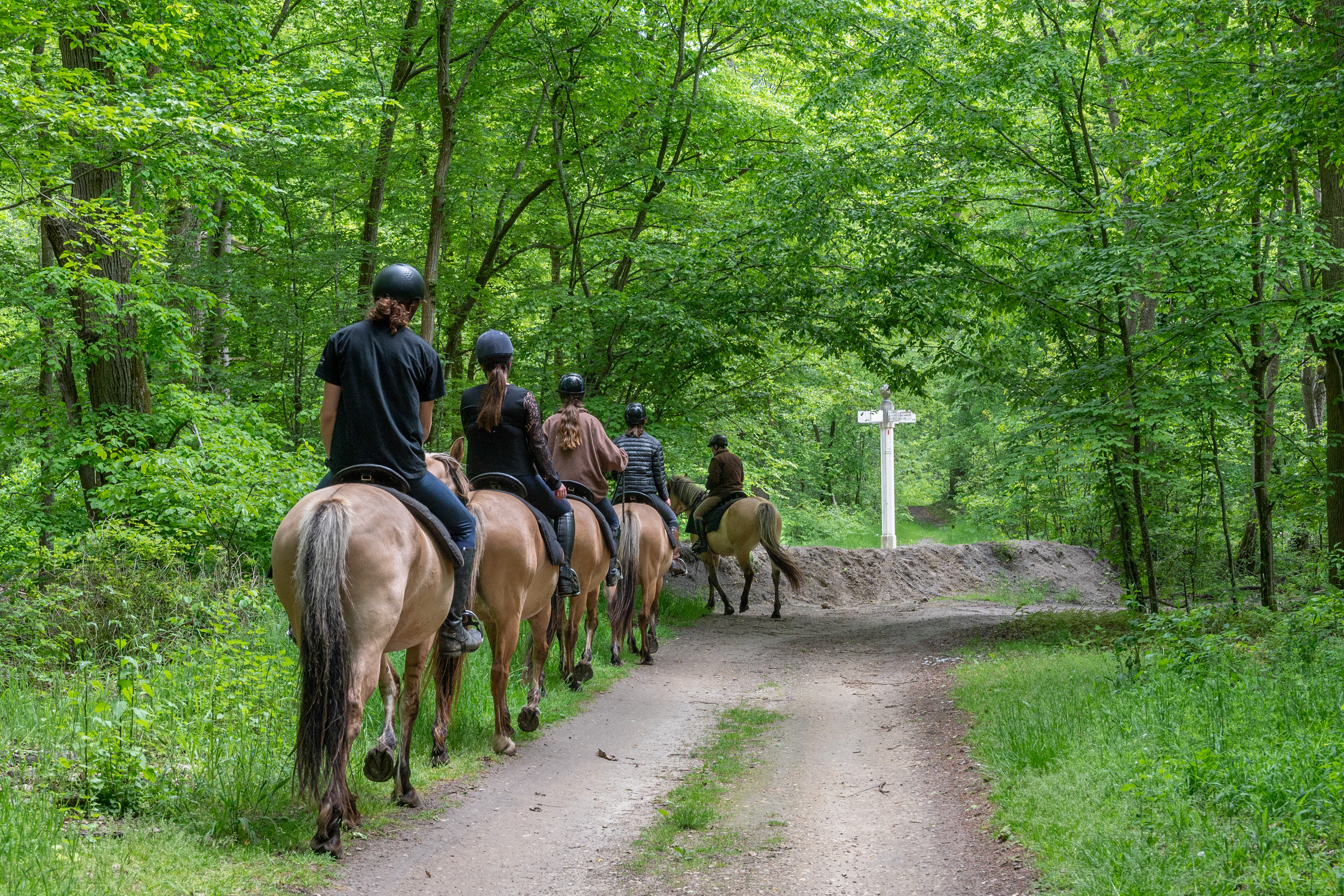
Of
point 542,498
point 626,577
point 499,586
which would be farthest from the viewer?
point 626,577

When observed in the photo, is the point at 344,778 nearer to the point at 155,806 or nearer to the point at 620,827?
the point at 155,806

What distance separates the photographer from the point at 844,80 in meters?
13.8

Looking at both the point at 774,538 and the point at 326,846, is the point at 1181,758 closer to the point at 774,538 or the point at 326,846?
the point at 326,846

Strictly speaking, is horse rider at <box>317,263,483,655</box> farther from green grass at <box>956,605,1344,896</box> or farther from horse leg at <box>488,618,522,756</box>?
green grass at <box>956,605,1344,896</box>

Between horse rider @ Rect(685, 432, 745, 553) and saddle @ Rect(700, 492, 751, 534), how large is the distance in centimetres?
2

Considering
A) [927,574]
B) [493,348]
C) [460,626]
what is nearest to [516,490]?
[493,348]

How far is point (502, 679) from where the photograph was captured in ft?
23.0

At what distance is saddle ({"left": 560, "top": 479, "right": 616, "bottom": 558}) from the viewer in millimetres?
9078

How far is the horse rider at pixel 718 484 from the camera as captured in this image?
16.4 m

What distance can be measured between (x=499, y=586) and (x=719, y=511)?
9814mm

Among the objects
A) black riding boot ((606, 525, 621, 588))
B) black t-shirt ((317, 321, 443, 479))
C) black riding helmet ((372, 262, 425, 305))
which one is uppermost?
black riding helmet ((372, 262, 425, 305))

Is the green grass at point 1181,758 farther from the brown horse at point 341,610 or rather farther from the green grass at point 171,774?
the green grass at point 171,774

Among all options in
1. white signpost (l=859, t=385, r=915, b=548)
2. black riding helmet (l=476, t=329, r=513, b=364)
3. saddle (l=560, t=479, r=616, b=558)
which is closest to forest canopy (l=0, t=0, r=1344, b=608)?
saddle (l=560, t=479, r=616, b=558)

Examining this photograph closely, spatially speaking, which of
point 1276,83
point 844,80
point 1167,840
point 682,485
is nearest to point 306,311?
point 682,485
